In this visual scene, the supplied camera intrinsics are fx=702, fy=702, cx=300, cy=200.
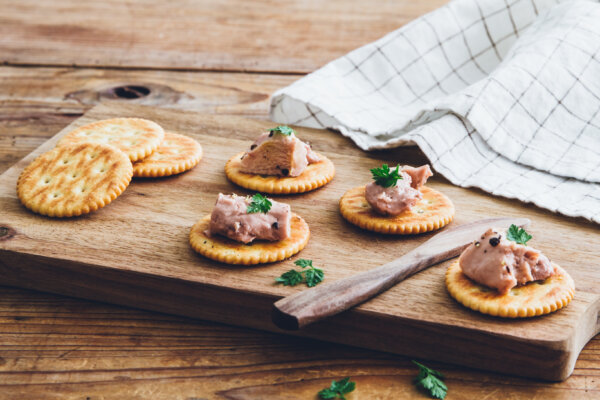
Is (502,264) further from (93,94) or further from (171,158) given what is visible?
(93,94)

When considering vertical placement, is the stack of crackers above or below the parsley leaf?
above

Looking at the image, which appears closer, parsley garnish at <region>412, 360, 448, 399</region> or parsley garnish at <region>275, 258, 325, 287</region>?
parsley garnish at <region>412, 360, 448, 399</region>

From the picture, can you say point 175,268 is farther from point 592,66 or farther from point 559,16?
point 559,16

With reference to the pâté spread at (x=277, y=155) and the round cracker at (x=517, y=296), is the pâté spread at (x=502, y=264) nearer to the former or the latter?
the round cracker at (x=517, y=296)

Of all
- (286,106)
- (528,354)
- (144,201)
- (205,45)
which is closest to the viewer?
(528,354)

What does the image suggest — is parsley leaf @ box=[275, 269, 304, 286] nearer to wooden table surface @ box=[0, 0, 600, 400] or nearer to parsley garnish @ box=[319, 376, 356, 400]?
wooden table surface @ box=[0, 0, 600, 400]

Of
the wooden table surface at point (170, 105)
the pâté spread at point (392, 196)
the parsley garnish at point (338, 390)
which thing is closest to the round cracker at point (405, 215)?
the pâté spread at point (392, 196)

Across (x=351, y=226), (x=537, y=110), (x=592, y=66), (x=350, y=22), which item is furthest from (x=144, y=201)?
(x=350, y=22)

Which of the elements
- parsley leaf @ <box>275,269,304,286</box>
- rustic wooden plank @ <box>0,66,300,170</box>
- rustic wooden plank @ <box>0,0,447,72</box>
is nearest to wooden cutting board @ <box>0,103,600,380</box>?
parsley leaf @ <box>275,269,304,286</box>

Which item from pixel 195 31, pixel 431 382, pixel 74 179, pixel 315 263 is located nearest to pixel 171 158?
pixel 74 179
